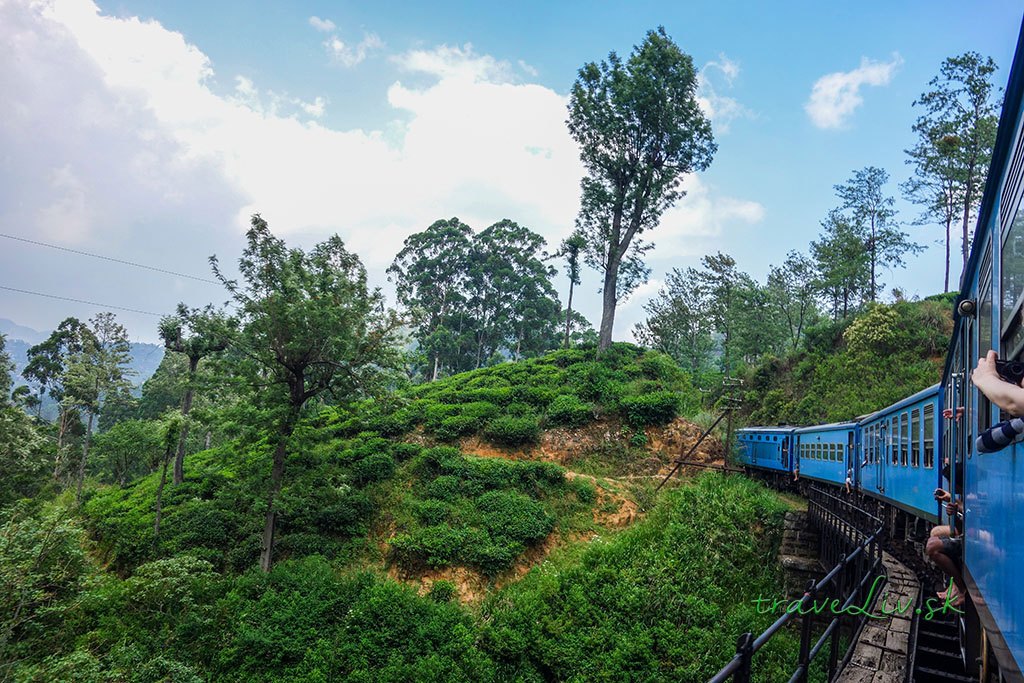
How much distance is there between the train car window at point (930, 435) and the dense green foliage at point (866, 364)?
754 inches

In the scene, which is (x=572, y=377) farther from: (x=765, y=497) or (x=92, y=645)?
(x=92, y=645)

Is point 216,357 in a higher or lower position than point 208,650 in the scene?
higher

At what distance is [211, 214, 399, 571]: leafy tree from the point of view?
14.3 m

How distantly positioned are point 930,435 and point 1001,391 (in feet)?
25.5

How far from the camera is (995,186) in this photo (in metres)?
3.53

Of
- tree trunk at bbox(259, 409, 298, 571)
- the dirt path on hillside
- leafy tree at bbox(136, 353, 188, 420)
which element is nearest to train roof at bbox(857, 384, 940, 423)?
the dirt path on hillside

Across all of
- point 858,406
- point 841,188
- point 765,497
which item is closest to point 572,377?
point 765,497

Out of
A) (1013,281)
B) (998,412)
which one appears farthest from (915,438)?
(1013,281)

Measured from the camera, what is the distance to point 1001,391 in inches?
80.8

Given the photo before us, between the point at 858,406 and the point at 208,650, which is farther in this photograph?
the point at 858,406

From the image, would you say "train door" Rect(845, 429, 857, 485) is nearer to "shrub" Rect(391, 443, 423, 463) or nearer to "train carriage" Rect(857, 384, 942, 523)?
"train carriage" Rect(857, 384, 942, 523)

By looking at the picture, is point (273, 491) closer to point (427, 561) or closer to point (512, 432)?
point (427, 561)

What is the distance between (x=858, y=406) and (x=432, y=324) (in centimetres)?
3150

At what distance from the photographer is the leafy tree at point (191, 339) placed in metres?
14.1
